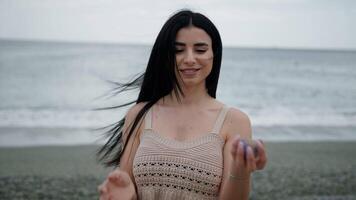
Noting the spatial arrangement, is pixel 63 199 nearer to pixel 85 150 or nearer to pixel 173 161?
pixel 85 150

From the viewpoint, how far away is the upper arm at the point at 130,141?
8.41 ft

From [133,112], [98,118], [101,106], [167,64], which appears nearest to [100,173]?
[133,112]

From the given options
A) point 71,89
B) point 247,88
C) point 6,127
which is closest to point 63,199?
point 6,127

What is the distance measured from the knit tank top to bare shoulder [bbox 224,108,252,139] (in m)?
0.10

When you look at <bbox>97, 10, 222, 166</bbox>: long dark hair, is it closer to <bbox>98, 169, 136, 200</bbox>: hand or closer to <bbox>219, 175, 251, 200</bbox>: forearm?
<bbox>98, 169, 136, 200</bbox>: hand


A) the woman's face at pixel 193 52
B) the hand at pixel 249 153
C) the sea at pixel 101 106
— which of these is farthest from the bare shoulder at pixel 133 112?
the sea at pixel 101 106

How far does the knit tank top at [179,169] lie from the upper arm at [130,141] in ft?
0.32

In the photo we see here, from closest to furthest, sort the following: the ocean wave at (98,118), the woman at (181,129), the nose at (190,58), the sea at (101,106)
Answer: the woman at (181,129)
the nose at (190,58)
the sea at (101,106)
the ocean wave at (98,118)

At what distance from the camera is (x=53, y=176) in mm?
A: 8633

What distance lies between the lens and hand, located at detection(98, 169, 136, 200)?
2.15 metres

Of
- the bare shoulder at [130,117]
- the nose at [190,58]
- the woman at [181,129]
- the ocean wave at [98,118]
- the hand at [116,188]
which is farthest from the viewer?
the ocean wave at [98,118]

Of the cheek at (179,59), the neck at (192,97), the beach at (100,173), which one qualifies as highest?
the cheek at (179,59)

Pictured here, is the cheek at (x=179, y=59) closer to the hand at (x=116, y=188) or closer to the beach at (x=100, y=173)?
the hand at (x=116, y=188)

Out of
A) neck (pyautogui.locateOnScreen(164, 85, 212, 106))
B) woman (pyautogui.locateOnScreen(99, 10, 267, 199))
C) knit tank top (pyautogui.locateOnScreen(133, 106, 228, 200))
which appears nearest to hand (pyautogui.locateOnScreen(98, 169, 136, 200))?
woman (pyautogui.locateOnScreen(99, 10, 267, 199))
